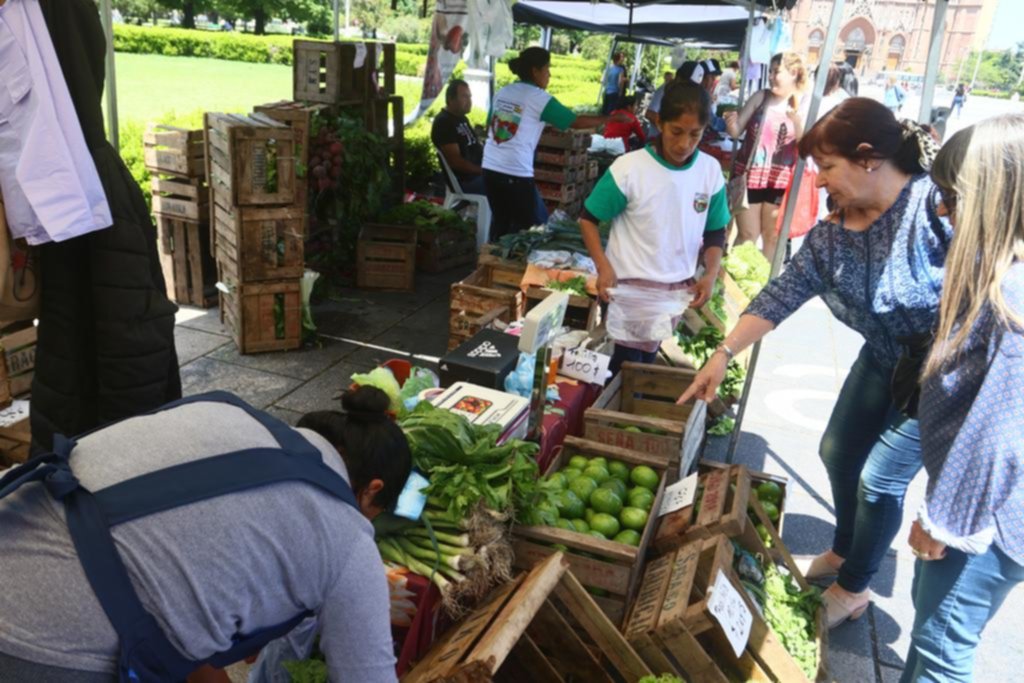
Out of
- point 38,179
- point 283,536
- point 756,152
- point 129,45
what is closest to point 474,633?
point 283,536

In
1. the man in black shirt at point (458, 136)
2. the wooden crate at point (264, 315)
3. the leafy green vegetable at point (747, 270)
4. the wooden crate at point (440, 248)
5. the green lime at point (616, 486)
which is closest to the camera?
the green lime at point (616, 486)

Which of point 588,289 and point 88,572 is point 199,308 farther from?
point 88,572

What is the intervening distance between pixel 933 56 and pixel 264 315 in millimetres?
4243

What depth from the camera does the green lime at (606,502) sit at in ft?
8.86

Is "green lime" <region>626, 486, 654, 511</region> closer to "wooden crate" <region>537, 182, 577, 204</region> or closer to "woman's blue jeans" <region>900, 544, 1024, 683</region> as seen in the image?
"woman's blue jeans" <region>900, 544, 1024, 683</region>

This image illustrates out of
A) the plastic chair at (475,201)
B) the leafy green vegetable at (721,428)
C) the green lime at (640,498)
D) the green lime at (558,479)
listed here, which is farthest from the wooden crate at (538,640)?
the plastic chair at (475,201)

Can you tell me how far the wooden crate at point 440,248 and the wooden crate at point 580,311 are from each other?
2.99 metres

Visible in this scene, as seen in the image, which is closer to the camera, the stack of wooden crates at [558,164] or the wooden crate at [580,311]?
the wooden crate at [580,311]

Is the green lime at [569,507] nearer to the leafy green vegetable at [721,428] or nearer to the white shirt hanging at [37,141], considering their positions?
the white shirt hanging at [37,141]

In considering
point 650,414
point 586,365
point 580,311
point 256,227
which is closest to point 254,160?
point 256,227

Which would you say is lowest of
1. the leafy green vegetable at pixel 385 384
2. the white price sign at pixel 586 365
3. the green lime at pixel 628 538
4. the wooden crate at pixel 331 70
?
the green lime at pixel 628 538

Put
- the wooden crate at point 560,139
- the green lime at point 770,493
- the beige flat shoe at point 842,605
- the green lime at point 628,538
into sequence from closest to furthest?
the green lime at point 628,538 < the beige flat shoe at point 842,605 < the green lime at point 770,493 < the wooden crate at point 560,139

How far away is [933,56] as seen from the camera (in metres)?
3.64

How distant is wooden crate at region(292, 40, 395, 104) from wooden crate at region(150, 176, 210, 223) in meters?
1.32
